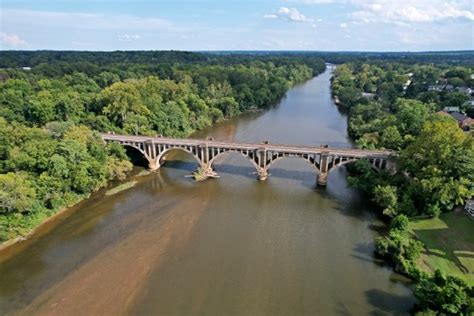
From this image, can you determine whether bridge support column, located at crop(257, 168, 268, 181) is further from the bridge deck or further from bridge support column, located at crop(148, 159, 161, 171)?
bridge support column, located at crop(148, 159, 161, 171)

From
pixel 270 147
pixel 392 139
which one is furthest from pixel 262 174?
pixel 392 139

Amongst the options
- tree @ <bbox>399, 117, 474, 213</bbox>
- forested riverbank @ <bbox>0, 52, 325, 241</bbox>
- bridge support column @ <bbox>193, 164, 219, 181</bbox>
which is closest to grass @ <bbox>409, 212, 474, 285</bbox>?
tree @ <bbox>399, 117, 474, 213</bbox>

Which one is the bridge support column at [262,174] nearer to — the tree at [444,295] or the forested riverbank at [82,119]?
the forested riverbank at [82,119]

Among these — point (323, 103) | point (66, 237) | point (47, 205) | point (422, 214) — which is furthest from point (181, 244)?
point (323, 103)

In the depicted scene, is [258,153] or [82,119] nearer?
[258,153]

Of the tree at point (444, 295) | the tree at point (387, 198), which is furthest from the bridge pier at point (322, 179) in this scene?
the tree at point (444, 295)

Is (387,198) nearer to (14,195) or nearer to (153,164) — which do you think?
(153,164)

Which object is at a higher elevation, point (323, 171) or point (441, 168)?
point (441, 168)
